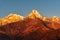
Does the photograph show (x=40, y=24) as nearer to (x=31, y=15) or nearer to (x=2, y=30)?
(x=2, y=30)

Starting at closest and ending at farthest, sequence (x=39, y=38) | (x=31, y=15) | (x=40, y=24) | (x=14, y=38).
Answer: (x=39, y=38) < (x=14, y=38) < (x=40, y=24) < (x=31, y=15)

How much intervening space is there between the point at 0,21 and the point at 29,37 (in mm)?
34691

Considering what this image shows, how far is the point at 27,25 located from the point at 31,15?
57.1ft

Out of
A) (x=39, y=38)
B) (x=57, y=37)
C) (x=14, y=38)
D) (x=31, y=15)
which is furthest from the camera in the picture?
(x=31, y=15)

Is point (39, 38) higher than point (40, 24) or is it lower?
lower

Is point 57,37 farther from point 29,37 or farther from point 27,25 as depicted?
point 27,25

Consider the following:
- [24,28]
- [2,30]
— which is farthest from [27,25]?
[2,30]

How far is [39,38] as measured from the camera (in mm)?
54781

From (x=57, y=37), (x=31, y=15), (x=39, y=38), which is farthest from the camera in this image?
(x=31, y=15)

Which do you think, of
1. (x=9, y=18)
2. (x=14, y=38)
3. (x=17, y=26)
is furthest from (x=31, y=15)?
(x=14, y=38)

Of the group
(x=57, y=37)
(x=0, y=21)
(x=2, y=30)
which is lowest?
(x=57, y=37)

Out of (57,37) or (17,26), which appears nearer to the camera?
(57,37)

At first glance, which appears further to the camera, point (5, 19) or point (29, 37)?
point (5, 19)

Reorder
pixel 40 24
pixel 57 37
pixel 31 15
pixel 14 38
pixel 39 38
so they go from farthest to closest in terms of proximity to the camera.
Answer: pixel 31 15 < pixel 40 24 < pixel 14 38 < pixel 39 38 < pixel 57 37
